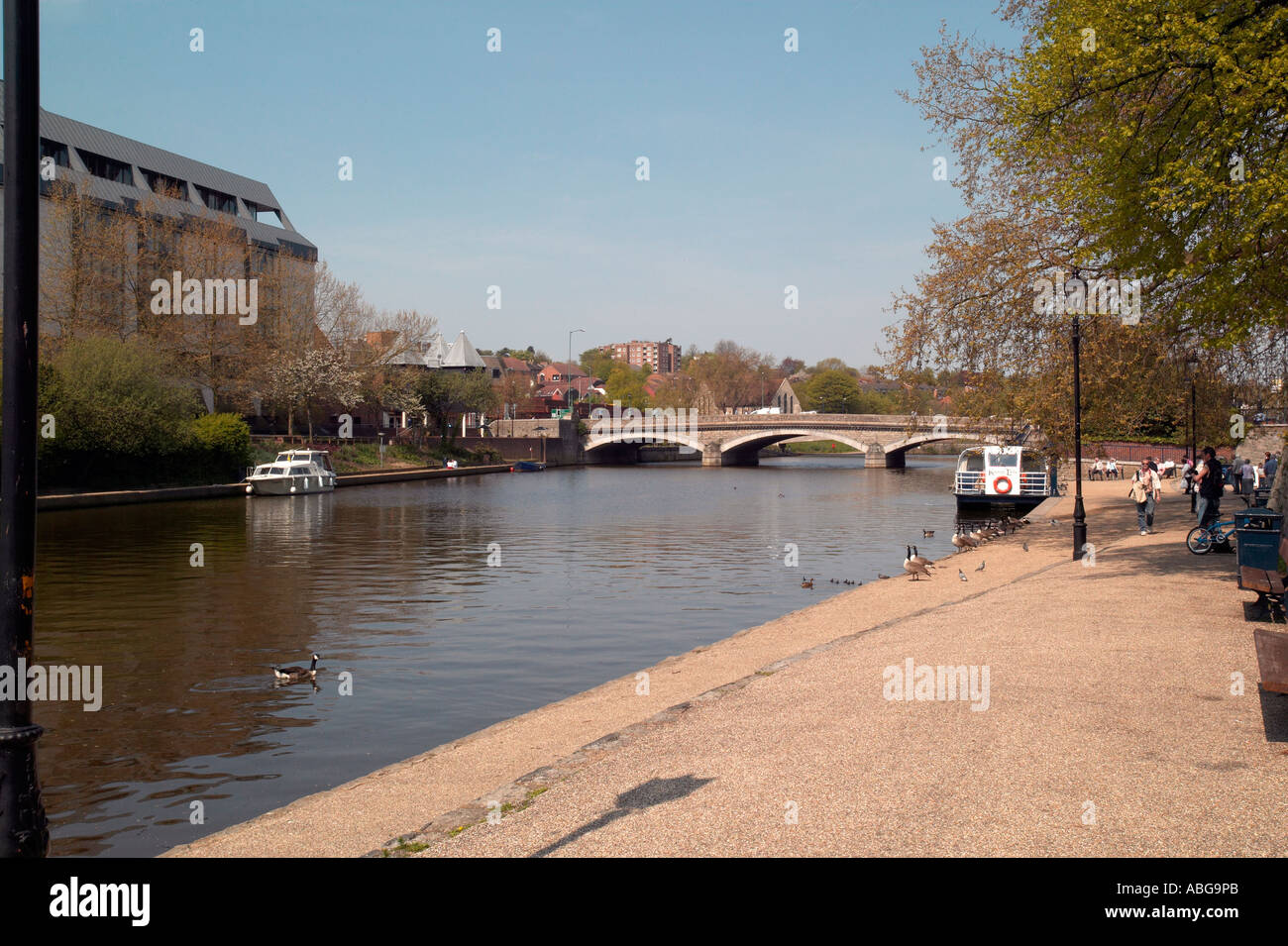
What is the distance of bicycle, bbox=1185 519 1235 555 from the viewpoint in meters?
19.5

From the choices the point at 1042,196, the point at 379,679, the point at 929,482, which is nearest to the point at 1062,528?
the point at 1042,196

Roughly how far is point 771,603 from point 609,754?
13.4 meters

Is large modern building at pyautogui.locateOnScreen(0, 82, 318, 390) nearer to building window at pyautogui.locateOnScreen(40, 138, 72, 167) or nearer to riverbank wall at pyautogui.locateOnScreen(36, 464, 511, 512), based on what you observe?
building window at pyautogui.locateOnScreen(40, 138, 72, 167)

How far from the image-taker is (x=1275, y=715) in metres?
7.80

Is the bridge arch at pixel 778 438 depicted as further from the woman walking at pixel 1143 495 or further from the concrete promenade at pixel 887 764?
the concrete promenade at pixel 887 764

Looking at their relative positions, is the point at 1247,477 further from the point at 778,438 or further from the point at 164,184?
the point at 164,184

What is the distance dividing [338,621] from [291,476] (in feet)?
115

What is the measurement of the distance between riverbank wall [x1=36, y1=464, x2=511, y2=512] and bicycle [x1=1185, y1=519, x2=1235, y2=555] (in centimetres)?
2697

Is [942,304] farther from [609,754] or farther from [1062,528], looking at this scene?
[609,754]

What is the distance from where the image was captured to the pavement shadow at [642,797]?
6.21 m

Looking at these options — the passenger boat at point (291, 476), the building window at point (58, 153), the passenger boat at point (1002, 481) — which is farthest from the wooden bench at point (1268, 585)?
the building window at point (58, 153)

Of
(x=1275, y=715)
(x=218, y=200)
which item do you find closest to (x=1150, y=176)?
(x=1275, y=715)

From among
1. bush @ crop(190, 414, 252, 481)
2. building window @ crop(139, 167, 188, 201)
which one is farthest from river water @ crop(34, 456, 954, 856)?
building window @ crop(139, 167, 188, 201)
